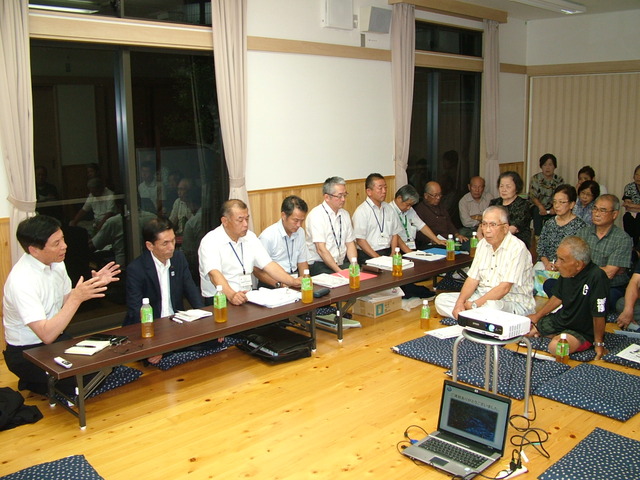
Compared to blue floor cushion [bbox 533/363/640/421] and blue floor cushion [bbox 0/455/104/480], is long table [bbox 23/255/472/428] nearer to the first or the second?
blue floor cushion [bbox 0/455/104/480]

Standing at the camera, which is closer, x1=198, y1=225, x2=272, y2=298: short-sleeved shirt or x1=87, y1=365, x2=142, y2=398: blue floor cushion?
x1=87, y1=365, x2=142, y2=398: blue floor cushion

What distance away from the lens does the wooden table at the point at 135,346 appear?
3.94 m

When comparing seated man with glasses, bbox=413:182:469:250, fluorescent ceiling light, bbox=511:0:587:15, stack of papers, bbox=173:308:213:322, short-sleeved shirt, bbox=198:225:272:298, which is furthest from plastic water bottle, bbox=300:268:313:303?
fluorescent ceiling light, bbox=511:0:587:15

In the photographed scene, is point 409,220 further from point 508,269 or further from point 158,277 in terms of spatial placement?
point 158,277

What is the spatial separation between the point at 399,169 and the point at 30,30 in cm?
455

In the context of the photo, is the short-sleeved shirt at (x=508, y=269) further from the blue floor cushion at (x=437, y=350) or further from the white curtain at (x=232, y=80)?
the white curtain at (x=232, y=80)

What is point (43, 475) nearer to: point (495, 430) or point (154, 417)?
point (154, 417)

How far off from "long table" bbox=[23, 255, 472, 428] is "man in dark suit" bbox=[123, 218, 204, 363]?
0.29 m

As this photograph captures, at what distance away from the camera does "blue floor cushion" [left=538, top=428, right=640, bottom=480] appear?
338cm

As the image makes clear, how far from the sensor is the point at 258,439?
392 cm

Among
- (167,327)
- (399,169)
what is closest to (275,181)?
(399,169)

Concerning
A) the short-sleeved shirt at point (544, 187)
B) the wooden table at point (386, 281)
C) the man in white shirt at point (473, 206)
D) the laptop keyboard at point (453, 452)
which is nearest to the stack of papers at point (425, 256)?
the wooden table at point (386, 281)

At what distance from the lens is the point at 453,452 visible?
3.55m

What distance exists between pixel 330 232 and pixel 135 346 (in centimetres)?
274
